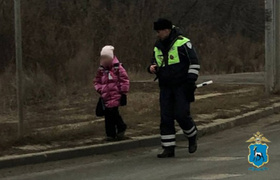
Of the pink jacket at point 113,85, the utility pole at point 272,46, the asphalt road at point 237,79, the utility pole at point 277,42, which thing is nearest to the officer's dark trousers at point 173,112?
the pink jacket at point 113,85

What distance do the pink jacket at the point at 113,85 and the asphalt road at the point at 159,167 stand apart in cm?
87

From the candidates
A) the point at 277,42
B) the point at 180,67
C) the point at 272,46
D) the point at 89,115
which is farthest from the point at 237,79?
the point at 180,67

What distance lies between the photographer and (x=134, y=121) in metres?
10.1

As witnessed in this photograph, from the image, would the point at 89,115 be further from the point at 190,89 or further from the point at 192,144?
the point at 190,89

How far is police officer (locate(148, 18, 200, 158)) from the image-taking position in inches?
284

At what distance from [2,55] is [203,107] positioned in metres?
9.11

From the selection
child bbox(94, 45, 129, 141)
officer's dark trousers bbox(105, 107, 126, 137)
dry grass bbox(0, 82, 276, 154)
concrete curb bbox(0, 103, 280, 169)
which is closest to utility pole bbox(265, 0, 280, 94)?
dry grass bbox(0, 82, 276, 154)

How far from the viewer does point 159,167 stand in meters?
6.93

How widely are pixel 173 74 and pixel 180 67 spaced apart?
0.48ft

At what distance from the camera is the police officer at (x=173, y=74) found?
23.7 ft

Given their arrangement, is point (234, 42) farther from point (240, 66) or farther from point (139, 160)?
point (139, 160)

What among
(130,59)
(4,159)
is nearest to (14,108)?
(4,159)

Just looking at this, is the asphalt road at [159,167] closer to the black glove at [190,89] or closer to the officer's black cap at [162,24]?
the black glove at [190,89]

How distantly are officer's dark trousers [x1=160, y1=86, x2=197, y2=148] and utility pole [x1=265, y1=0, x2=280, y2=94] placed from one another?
702 cm
